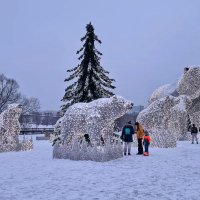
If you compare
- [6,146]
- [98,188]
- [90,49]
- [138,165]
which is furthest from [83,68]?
[98,188]

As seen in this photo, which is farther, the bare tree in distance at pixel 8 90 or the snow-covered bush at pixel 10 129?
the bare tree in distance at pixel 8 90

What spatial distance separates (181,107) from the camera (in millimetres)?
25500

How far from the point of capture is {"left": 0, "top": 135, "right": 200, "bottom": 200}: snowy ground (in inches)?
236

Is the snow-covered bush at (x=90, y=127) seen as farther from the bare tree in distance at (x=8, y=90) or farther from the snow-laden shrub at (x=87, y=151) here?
the bare tree in distance at (x=8, y=90)

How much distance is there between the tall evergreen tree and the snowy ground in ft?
27.5

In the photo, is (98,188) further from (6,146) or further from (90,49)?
(90,49)

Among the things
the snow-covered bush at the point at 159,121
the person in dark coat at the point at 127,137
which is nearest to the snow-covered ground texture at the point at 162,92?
the snow-covered bush at the point at 159,121

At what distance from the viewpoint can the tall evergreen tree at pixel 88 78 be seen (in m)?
18.5

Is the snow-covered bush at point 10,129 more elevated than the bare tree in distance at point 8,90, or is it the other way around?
the bare tree in distance at point 8,90

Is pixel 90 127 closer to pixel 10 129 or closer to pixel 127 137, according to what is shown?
pixel 127 137

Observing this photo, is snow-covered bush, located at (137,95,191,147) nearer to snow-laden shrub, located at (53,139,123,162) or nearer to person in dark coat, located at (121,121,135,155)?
person in dark coat, located at (121,121,135,155)

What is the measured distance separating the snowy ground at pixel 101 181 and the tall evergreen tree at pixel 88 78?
8.39 meters

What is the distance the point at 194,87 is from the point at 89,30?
13.4 meters

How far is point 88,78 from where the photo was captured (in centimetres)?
1864
